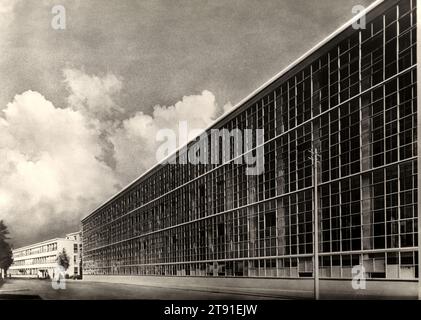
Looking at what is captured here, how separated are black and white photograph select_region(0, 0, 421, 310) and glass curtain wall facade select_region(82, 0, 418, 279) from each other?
115mm

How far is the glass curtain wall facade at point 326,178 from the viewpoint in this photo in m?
30.7

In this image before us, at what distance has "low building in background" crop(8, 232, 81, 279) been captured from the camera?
5225cm

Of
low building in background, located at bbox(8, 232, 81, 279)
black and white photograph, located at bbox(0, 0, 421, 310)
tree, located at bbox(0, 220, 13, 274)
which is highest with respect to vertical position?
black and white photograph, located at bbox(0, 0, 421, 310)

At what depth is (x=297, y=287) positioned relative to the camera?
39781mm

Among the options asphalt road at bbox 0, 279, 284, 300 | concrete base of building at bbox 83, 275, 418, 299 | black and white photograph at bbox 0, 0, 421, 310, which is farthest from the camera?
asphalt road at bbox 0, 279, 284, 300

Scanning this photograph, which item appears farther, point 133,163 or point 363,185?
point 363,185

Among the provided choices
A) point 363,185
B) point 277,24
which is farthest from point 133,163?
point 363,185

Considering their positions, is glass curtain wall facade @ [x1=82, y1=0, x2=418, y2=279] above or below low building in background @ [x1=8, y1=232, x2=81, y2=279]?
above

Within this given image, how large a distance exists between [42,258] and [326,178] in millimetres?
51352

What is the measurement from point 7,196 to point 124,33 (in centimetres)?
972

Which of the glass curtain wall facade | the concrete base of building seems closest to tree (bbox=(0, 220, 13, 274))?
the glass curtain wall facade

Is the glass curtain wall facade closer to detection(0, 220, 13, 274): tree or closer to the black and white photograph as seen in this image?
the black and white photograph

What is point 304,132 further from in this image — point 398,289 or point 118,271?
point 118,271

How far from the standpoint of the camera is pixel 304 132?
38.9 m
